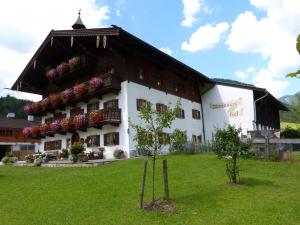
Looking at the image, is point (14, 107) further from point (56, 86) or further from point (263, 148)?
point (263, 148)

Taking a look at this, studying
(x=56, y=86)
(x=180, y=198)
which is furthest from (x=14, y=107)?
(x=180, y=198)

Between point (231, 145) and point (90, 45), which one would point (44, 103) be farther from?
point (231, 145)

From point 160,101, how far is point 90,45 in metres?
7.88

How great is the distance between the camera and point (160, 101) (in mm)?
30609

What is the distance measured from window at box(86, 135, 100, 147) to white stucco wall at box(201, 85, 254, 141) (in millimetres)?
10934

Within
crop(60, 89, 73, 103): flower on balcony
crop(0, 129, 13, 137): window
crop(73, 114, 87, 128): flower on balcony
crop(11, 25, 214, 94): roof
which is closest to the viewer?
crop(11, 25, 214, 94): roof

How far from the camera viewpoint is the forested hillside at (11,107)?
85637mm

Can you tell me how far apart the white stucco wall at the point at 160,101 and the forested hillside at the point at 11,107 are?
62247 mm

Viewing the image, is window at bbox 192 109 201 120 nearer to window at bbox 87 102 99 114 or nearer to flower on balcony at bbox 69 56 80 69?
window at bbox 87 102 99 114

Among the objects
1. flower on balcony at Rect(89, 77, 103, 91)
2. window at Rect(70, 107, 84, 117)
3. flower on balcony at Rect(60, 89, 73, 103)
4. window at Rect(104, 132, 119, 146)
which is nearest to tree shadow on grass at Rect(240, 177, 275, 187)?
window at Rect(104, 132, 119, 146)

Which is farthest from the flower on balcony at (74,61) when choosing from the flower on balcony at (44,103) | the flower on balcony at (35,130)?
the flower on balcony at (35,130)

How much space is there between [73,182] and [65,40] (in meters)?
19.6

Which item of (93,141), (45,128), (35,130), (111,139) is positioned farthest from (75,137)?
(35,130)

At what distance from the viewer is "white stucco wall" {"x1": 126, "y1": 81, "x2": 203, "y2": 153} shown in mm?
27078
